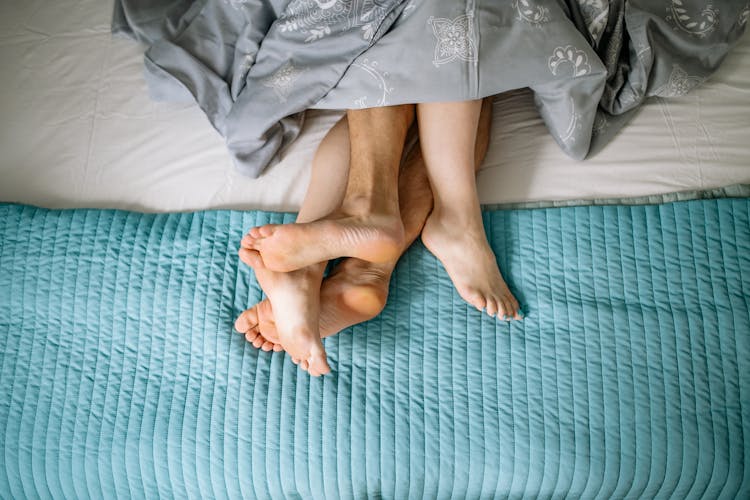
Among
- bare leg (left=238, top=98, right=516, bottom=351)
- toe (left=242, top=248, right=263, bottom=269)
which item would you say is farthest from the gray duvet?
toe (left=242, top=248, right=263, bottom=269)

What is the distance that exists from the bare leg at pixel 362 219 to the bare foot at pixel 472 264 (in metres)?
0.10

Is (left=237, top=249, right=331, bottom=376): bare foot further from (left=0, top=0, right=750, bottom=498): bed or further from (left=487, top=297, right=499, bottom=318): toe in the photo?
(left=487, top=297, right=499, bottom=318): toe

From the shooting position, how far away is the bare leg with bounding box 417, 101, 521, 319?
36.3 inches

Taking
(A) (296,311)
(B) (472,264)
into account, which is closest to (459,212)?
(B) (472,264)

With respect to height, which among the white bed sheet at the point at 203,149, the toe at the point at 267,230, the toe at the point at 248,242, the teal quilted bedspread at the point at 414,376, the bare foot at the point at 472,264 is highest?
the toe at the point at 267,230

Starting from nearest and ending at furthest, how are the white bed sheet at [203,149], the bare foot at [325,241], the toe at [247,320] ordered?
the bare foot at [325,241] → the toe at [247,320] → the white bed sheet at [203,149]

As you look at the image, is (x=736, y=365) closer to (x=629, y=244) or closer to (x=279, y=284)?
(x=629, y=244)

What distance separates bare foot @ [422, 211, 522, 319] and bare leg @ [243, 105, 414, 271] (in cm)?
10

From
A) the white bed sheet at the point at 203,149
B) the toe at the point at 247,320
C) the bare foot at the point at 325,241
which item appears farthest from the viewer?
the white bed sheet at the point at 203,149

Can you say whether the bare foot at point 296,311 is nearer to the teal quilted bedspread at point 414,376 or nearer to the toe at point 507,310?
the teal quilted bedspread at point 414,376

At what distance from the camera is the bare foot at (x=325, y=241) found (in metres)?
0.79

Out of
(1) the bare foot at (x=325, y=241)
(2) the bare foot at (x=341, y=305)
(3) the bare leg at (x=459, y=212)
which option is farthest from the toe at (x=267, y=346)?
(3) the bare leg at (x=459, y=212)

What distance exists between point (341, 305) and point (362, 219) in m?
0.13

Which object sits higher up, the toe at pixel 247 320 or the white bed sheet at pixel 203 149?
the white bed sheet at pixel 203 149
